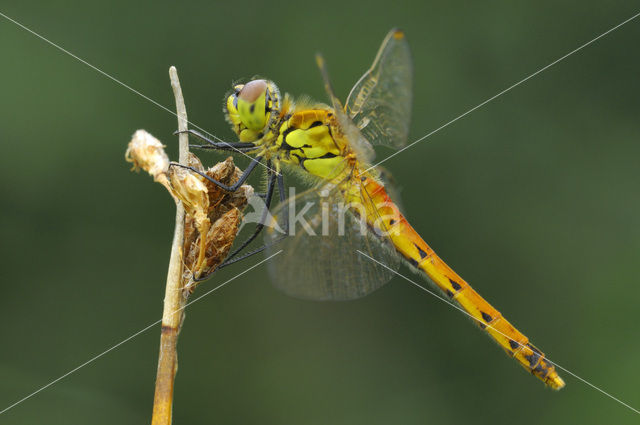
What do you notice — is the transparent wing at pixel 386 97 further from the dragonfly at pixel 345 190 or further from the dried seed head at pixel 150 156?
the dried seed head at pixel 150 156

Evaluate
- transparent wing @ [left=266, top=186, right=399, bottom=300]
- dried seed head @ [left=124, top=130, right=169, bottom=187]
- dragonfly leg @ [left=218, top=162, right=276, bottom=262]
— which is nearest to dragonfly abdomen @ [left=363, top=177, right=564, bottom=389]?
transparent wing @ [left=266, top=186, right=399, bottom=300]

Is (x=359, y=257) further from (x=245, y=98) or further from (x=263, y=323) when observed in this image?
(x=263, y=323)

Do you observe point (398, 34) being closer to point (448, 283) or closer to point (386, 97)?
point (386, 97)

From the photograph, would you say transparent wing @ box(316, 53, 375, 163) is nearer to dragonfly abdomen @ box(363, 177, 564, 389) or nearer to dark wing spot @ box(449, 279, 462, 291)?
dragonfly abdomen @ box(363, 177, 564, 389)

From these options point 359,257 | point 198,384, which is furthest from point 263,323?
point 359,257

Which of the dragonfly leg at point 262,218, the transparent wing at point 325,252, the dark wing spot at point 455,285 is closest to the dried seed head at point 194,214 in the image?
the dragonfly leg at point 262,218

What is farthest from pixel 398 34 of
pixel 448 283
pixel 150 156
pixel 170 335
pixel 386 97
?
pixel 170 335
